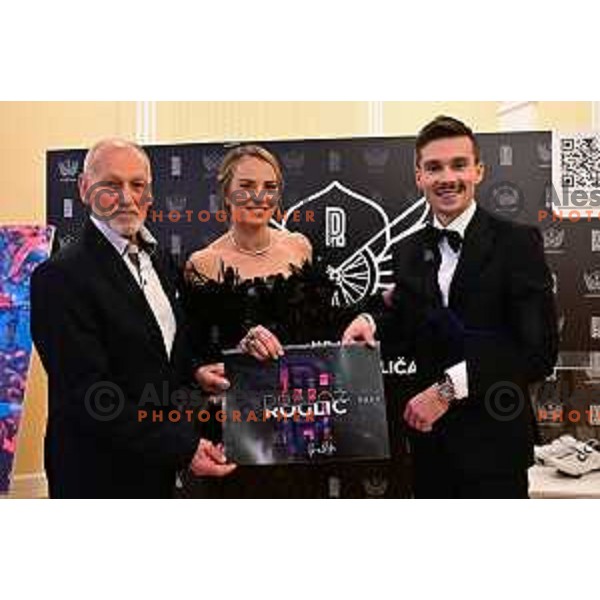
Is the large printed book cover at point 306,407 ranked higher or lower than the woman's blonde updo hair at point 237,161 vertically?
lower

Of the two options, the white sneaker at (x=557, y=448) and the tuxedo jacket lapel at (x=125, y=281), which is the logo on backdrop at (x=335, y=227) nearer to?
the tuxedo jacket lapel at (x=125, y=281)

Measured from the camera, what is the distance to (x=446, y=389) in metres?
2.98

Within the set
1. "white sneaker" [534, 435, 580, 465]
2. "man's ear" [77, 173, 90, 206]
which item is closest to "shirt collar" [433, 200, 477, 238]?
"white sneaker" [534, 435, 580, 465]

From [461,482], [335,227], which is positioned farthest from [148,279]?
[461,482]

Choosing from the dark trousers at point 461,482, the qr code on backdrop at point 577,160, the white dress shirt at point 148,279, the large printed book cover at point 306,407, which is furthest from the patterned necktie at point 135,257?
the qr code on backdrop at point 577,160

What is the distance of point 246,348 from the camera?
301cm

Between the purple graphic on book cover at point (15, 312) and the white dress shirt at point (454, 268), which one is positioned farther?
the purple graphic on book cover at point (15, 312)

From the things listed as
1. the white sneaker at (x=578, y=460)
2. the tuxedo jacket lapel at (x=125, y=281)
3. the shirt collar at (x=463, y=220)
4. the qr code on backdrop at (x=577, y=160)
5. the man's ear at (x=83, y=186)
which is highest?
the qr code on backdrop at (x=577, y=160)

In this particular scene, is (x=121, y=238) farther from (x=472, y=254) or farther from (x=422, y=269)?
(x=472, y=254)

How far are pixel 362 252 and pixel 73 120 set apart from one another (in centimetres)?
101

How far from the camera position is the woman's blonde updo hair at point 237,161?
3.04m

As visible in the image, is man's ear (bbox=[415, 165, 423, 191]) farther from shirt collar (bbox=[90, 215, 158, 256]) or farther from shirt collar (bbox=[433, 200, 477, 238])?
shirt collar (bbox=[90, 215, 158, 256])
